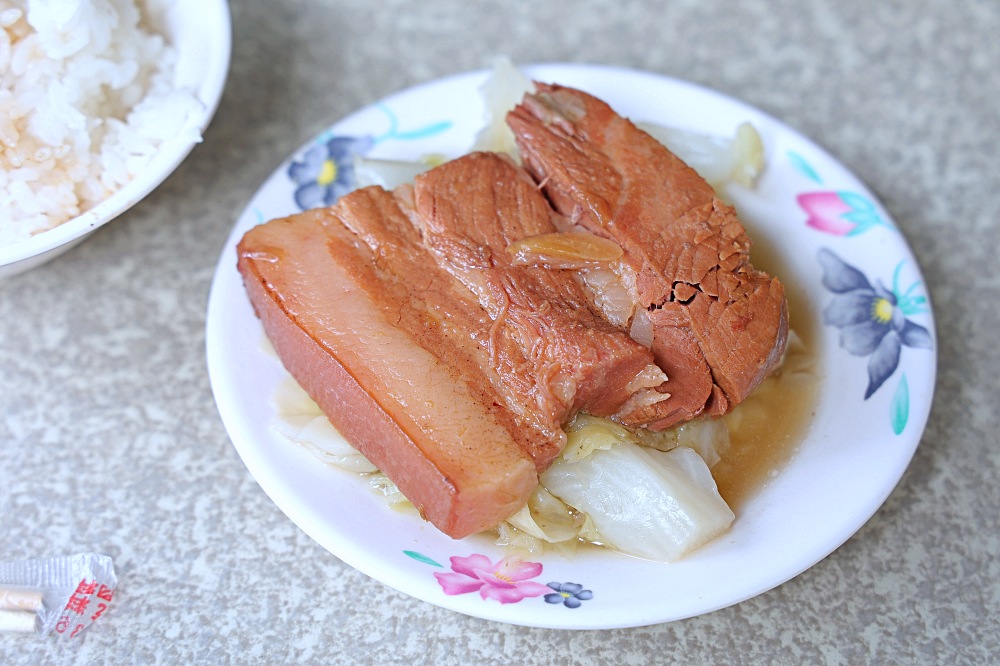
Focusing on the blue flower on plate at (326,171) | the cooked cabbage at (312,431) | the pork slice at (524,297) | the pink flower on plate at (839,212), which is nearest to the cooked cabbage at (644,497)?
the pork slice at (524,297)

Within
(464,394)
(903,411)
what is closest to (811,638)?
(903,411)

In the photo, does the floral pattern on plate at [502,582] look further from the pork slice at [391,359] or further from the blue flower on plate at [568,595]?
the pork slice at [391,359]

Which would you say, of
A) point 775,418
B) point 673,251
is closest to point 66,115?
point 673,251

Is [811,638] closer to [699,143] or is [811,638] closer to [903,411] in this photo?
[903,411]

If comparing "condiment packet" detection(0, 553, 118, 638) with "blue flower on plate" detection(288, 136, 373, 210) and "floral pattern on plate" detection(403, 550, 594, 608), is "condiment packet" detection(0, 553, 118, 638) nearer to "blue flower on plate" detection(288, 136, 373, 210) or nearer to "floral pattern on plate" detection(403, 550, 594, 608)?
"floral pattern on plate" detection(403, 550, 594, 608)

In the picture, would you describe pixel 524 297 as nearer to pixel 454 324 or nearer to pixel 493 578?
pixel 454 324

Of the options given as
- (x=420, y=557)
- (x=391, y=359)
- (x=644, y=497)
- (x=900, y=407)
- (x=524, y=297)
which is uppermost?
(x=524, y=297)

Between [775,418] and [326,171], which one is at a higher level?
[326,171]
